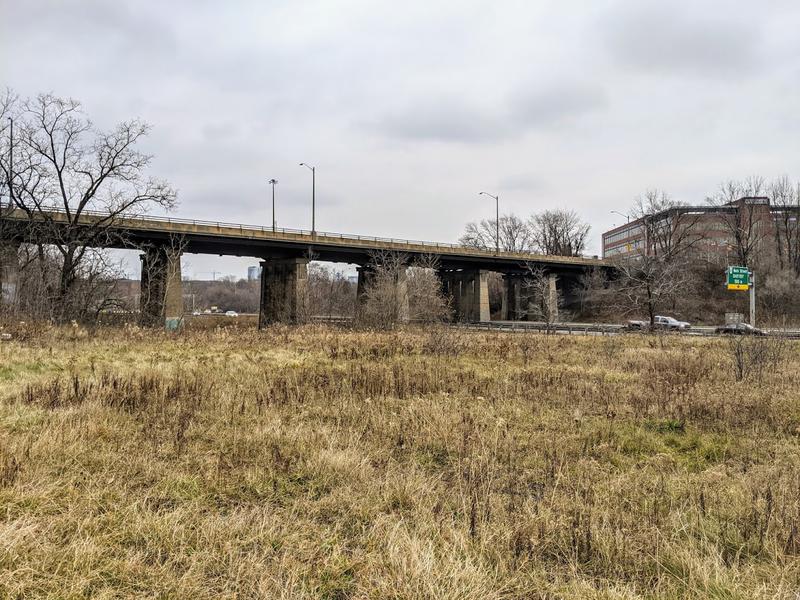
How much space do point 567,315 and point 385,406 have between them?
64741 millimetres

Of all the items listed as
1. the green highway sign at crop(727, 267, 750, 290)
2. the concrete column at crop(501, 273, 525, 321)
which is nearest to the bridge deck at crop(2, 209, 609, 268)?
the concrete column at crop(501, 273, 525, 321)

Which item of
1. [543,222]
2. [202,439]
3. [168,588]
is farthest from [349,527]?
[543,222]

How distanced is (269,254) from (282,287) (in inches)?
139

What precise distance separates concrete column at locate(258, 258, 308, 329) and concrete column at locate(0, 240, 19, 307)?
→ 59.4 feet

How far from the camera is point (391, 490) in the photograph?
4527 mm

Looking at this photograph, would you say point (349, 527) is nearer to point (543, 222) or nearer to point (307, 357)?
point (307, 357)

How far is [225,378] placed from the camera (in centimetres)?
1080

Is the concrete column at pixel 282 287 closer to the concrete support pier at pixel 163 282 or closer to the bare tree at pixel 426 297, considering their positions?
the concrete support pier at pixel 163 282

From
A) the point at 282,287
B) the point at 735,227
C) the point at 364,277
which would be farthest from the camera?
the point at 735,227

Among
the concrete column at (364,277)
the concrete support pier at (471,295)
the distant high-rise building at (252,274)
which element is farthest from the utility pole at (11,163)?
the distant high-rise building at (252,274)

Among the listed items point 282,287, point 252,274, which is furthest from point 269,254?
point 252,274

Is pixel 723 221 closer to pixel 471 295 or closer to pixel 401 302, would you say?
pixel 471 295

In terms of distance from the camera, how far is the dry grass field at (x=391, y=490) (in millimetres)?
3113

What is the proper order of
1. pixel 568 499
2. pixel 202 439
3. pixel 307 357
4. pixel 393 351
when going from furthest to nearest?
pixel 393 351, pixel 307 357, pixel 202 439, pixel 568 499
